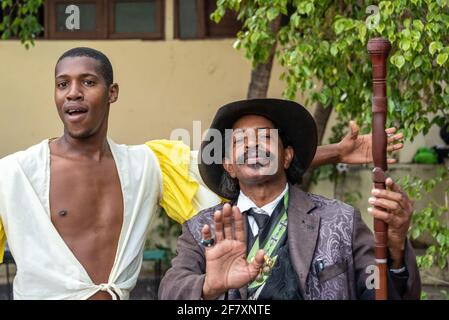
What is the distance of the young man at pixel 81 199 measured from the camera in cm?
361

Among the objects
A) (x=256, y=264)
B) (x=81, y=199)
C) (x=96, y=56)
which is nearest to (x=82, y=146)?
(x=81, y=199)

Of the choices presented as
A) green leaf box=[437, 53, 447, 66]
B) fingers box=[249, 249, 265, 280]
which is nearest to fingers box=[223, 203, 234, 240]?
fingers box=[249, 249, 265, 280]

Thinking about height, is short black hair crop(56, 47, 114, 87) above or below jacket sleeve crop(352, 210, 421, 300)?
above

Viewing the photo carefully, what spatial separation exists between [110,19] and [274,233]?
189 inches

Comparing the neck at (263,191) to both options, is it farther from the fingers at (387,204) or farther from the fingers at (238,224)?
the fingers at (387,204)

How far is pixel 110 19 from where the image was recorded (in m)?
7.94

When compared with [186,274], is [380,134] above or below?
above

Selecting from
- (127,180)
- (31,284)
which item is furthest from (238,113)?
(31,284)

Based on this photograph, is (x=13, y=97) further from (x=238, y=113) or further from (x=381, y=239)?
(x=381, y=239)

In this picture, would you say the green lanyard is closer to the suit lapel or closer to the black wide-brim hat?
the suit lapel

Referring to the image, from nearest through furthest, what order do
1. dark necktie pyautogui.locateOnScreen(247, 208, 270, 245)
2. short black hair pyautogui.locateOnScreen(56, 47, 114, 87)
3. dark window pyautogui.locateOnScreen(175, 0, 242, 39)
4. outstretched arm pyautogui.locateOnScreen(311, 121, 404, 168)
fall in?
dark necktie pyautogui.locateOnScreen(247, 208, 270, 245) < short black hair pyautogui.locateOnScreen(56, 47, 114, 87) < outstretched arm pyautogui.locateOnScreen(311, 121, 404, 168) < dark window pyautogui.locateOnScreen(175, 0, 242, 39)

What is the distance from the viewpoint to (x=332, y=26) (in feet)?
17.9

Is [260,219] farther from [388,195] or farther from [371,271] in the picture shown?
[388,195]

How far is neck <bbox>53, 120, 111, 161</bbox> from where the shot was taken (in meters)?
3.77
